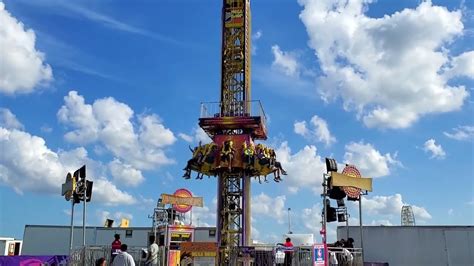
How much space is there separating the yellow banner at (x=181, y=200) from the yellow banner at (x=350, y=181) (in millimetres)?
17263

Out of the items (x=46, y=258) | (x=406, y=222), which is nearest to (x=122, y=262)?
(x=46, y=258)

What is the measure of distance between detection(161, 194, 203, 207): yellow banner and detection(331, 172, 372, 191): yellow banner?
17.3 metres

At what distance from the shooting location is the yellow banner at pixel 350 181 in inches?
841

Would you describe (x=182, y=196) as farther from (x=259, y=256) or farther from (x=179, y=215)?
(x=259, y=256)

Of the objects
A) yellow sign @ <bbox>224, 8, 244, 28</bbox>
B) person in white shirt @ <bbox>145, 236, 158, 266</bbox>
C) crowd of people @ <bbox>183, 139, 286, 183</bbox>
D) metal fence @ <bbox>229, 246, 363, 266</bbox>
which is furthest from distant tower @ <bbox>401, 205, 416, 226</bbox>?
person in white shirt @ <bbox>145, 236, 158, 266</bbox>

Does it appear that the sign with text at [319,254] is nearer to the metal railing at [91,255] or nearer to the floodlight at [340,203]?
the floodlight at [340,203]

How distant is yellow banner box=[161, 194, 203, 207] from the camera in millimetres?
36500

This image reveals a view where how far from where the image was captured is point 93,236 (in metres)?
44.3

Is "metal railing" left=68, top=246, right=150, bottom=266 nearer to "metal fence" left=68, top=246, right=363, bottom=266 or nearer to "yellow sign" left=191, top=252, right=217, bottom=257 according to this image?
"metal fence" left=68, top=246, right=363, bottom=266

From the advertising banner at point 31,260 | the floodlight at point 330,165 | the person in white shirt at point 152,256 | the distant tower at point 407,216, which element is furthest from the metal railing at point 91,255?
the distant tower at point 407,216

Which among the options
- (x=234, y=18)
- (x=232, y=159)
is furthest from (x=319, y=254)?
(x=234, y=18)

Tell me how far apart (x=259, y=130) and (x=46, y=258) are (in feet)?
56.1

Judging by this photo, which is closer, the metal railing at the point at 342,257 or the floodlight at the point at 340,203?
the metal railing at the point at 342,257

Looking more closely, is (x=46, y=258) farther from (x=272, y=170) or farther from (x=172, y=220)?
(x=272, y=170)
